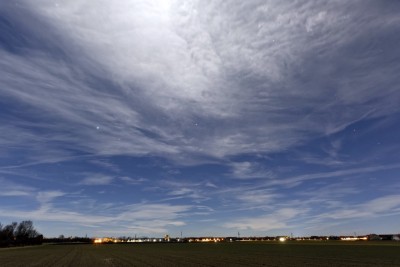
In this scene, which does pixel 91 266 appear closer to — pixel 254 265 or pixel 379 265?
pixel 254 265

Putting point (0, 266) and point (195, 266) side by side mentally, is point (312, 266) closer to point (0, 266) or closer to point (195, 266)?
point (195, 266)

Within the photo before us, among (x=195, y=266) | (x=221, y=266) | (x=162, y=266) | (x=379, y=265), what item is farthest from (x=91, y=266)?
(x=379, y=265)

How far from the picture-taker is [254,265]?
147ft

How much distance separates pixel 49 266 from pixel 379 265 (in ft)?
125

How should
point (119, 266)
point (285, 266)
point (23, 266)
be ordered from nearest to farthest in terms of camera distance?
point (285, 266) → point (119, 266) → point (23, 266)

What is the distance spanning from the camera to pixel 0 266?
49.5 metres

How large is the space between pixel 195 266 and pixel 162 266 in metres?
3.79

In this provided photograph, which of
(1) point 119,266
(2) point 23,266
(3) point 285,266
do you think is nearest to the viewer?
(3) point 285,266

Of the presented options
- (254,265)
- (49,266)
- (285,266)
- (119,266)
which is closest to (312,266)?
(285,266)

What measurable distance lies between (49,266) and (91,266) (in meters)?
6.01

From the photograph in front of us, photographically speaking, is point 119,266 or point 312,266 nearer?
point 312,266

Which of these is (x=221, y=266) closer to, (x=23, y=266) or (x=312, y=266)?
(x=312, y=266)

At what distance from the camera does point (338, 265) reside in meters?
43.7

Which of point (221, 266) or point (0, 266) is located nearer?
point (221, 266)
